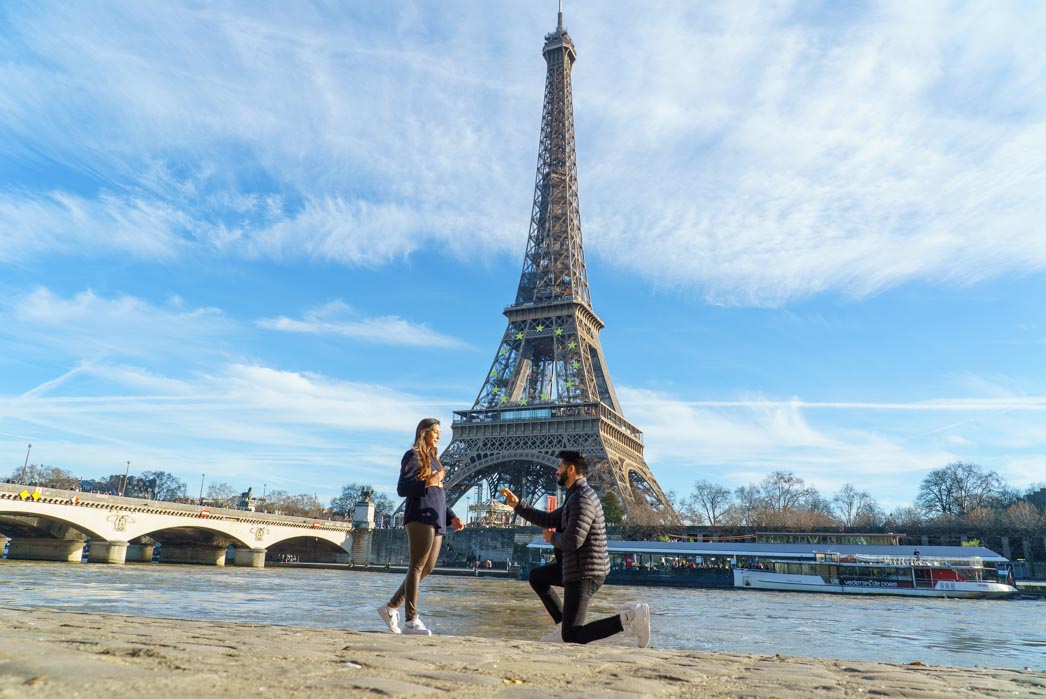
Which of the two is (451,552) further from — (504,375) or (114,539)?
(114,539)

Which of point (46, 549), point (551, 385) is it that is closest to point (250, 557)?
point (46, 549)

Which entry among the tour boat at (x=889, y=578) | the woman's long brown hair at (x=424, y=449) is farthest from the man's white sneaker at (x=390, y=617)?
the tour boat at (x=889, y=578)

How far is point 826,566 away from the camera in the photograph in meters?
39.2

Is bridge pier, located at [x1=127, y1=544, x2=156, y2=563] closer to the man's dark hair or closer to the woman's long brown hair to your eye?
the woman's long brown hair

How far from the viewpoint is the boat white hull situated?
118 ft

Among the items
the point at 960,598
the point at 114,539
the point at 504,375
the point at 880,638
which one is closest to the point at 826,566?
the point at 960,598

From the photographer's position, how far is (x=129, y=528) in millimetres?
44625

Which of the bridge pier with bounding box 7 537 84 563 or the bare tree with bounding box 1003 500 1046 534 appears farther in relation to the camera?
the bare tree with bounding box 1003 500 1046 534

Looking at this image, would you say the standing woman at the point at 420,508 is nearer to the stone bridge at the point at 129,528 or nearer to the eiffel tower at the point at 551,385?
the stone bridge at the point at 129,528

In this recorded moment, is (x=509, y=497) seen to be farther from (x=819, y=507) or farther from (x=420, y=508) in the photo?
(x=819, y=507)

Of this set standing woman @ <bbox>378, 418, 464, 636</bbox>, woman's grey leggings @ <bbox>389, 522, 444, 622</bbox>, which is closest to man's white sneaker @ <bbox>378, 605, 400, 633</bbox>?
standing woman @ <bbox>378, 418, 464, 636</bbox>

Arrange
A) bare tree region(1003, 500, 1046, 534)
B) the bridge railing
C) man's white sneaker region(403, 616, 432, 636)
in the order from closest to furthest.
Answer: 1. man's white sneaker region(403, 616, 432, 636)
2. the bridge railing
3. bare tree region(1003, 500, 1046, 534)

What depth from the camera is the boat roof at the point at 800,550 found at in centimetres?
3956

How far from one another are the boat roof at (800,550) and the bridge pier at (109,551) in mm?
27261
